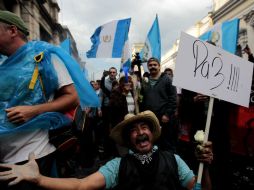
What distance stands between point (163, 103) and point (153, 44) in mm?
3061

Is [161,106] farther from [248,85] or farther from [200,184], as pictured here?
[200,184]

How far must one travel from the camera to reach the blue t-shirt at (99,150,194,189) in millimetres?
1990

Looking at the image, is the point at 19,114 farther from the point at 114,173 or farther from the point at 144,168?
the point at 144,168

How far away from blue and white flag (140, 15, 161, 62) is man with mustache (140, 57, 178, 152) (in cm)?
253

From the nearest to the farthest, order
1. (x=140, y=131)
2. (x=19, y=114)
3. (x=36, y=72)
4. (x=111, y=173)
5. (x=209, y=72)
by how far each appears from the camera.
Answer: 1. (x=19, y=114)
2. (x=36, y=72)
3. (x=111, y=173)
4. (x=140, y=131)
5. (x=209, y=72)

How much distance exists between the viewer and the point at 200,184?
204cm

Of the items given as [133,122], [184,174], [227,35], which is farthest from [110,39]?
[184,174]

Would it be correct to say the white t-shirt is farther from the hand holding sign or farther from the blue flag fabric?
the hand holding sign

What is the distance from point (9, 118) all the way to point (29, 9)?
13.5 m

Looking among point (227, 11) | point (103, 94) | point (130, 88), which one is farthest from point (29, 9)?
point (227, 11)

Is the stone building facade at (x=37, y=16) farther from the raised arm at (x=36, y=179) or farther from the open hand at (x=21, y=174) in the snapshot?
the open hand at (x=21, y=174)

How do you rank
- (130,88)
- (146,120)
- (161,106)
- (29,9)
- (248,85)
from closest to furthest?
(146,120)
(248,85)
(161,106)
(130,88)
(29,9)

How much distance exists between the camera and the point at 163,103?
15.6 feet

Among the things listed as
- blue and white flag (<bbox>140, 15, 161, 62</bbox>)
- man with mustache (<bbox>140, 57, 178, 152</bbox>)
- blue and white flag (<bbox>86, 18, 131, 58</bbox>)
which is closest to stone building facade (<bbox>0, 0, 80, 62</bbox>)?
blue and white flag (<bbox>86, 18, 131, 58</bbox>)
